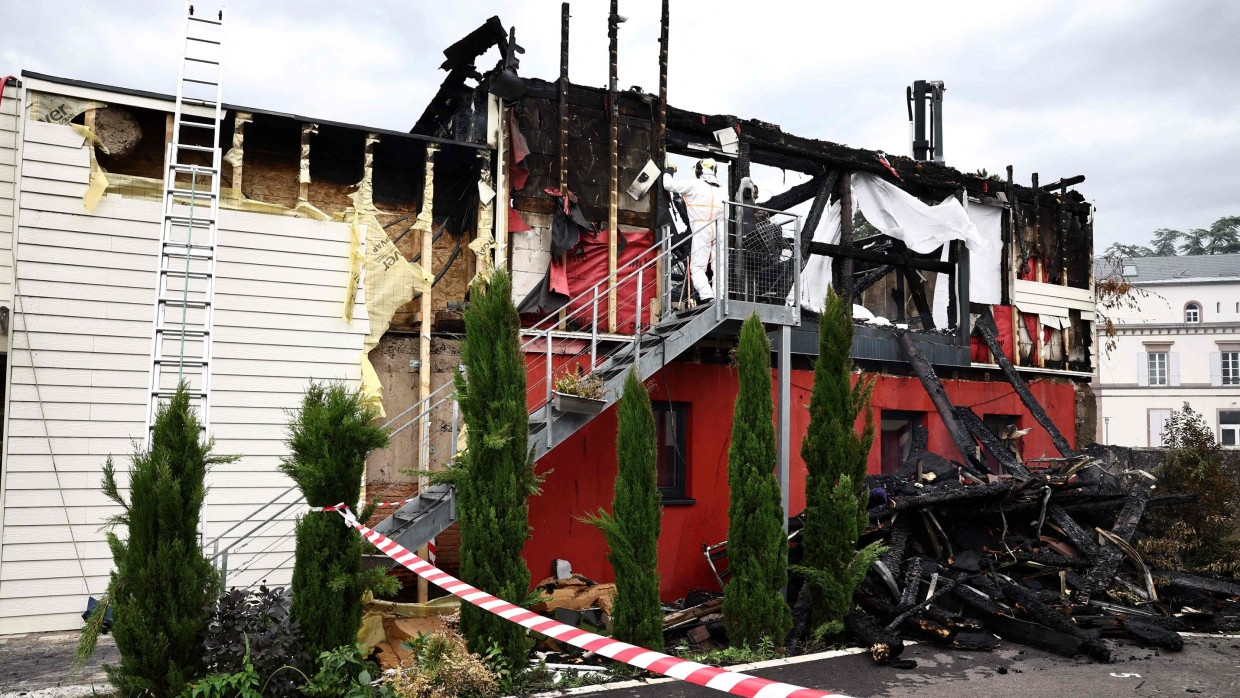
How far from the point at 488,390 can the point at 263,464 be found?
3.65 m

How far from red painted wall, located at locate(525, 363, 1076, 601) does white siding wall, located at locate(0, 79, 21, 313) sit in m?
5.97

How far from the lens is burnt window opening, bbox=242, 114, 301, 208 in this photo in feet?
33.7

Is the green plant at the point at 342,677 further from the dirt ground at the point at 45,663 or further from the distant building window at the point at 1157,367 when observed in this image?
the distant building window at the point at 1157,367

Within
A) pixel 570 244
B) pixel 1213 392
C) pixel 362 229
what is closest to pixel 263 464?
pixel 362 229

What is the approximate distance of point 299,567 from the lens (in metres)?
6.64

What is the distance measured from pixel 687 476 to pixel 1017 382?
19.6 feet

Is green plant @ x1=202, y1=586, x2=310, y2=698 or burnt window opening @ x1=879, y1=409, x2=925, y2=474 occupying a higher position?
burnt window opening @ x1=879, y1=409, x2=925, y2=474

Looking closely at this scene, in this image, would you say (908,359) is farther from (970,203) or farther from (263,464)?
(263,464)

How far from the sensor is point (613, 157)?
1166cm

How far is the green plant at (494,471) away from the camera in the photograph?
7418mm

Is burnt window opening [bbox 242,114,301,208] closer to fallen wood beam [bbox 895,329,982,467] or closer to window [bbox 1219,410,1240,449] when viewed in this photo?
fallen wood beam [bbox 895,329,982,467]

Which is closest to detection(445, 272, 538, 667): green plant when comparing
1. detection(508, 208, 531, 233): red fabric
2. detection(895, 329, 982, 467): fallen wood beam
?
detection(508, 208, 531, 233): red fabric

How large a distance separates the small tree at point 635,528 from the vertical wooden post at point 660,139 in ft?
11.6

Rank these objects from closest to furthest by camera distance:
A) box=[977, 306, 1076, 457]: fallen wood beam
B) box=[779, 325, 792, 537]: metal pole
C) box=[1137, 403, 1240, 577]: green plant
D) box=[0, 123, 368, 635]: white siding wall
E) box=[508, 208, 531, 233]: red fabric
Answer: box=[0, 123, 368, 635]: white siding wall → box=[779, 325, 792, 537]: metal pole → box=[508, 208, 531, 233]: red fabric → box=[1137, 403, 1240, 577]: green plant → box=[977, 306, 1076, 457]: fallen wood beam
